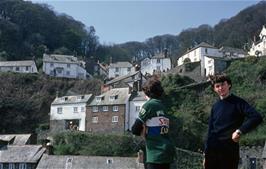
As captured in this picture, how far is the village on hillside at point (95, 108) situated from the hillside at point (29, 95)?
14.2ft

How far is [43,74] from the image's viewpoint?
286 feet

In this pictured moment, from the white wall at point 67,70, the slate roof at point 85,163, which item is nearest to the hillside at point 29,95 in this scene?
the white wall at point 67,70

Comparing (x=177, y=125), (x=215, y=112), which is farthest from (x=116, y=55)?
(x=215, y=112)

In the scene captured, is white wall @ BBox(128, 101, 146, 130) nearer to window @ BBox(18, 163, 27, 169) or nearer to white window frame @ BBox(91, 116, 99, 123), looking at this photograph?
white window frame @ BBox(91, 116, 99, 123)

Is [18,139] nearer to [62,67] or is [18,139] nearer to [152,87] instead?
[62,67]

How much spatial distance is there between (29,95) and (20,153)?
30.7 meters

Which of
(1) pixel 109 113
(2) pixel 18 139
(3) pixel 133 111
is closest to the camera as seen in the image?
(2) pixel 18 139

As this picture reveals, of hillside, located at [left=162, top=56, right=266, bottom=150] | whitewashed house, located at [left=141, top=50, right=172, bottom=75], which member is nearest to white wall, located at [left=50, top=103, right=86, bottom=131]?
hillside, located at [left=162, top=56, right=266, bottom=150]

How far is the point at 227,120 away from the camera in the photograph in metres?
8.24

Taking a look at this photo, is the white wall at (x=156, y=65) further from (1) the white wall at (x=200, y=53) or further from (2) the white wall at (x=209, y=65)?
(2) the white wall at (x=209, y=65)

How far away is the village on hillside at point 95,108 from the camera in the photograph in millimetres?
45188

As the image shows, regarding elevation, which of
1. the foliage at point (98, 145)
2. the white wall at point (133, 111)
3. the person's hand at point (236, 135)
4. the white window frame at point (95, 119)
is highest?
the white wall at point (133, 111)

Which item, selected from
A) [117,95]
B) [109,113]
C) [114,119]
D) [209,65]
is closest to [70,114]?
[109,113]

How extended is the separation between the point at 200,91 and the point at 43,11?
247ft
